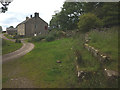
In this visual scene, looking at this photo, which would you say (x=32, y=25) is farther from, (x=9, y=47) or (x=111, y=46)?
(x=111, y=46)

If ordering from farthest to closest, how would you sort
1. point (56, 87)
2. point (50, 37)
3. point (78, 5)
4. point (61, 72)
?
point (78, 5) → point (50, 37) → point (61, 72) → point (56, 87)

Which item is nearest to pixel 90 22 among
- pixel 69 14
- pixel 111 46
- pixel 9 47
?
pixel 111 46

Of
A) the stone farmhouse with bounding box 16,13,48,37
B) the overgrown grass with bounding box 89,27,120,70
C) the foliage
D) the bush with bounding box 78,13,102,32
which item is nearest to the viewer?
the overgrown grass with bounding box 89,27,120,70

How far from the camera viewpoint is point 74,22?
33.8m

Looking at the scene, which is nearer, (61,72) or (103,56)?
(103,56)

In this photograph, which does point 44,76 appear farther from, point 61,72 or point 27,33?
point 27,33

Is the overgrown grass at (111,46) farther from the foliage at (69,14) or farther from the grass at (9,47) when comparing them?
the foliage at (69,14)

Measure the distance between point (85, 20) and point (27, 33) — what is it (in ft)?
111

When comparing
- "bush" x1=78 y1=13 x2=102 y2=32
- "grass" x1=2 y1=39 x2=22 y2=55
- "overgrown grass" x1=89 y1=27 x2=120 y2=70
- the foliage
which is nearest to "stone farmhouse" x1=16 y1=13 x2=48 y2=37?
the foliage

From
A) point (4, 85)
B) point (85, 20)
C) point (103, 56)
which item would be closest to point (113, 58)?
point (103, 56)

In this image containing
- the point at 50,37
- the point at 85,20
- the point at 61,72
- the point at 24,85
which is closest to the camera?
the point at 24,85

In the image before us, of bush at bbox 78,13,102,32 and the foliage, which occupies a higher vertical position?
the foliage

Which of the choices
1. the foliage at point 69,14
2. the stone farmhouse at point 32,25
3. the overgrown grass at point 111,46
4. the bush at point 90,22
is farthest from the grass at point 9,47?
the stone farmhouse at point 32,25

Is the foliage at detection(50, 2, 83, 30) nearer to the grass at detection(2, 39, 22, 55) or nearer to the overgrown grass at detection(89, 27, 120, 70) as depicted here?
the grass at detection(2, 39, 22, 55)
